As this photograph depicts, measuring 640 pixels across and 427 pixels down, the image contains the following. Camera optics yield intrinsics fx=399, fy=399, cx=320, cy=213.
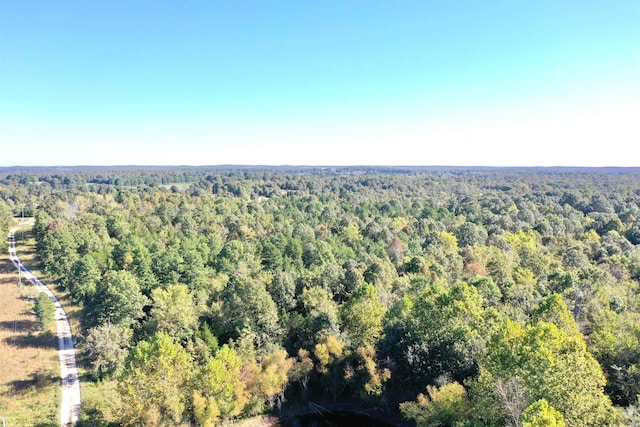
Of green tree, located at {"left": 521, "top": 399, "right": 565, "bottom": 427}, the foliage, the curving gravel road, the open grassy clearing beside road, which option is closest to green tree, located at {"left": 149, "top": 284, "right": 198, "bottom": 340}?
the curving gravel road

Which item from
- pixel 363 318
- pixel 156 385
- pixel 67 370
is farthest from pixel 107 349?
pixel 363 318

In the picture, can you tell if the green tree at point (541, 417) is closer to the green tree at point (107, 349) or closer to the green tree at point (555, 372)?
the green tree at point (555, 372)

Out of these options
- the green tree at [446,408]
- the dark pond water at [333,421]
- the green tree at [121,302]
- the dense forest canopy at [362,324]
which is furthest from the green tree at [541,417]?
the green tree at [121,302]

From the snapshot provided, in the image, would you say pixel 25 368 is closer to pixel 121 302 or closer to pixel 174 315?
pixel 121 302

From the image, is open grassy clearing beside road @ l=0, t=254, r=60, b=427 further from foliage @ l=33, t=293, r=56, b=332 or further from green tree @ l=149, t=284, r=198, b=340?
green tree @ l=149, t=284, r=198, b=340

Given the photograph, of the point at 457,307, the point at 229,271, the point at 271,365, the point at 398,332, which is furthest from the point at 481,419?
the point at 229,271
